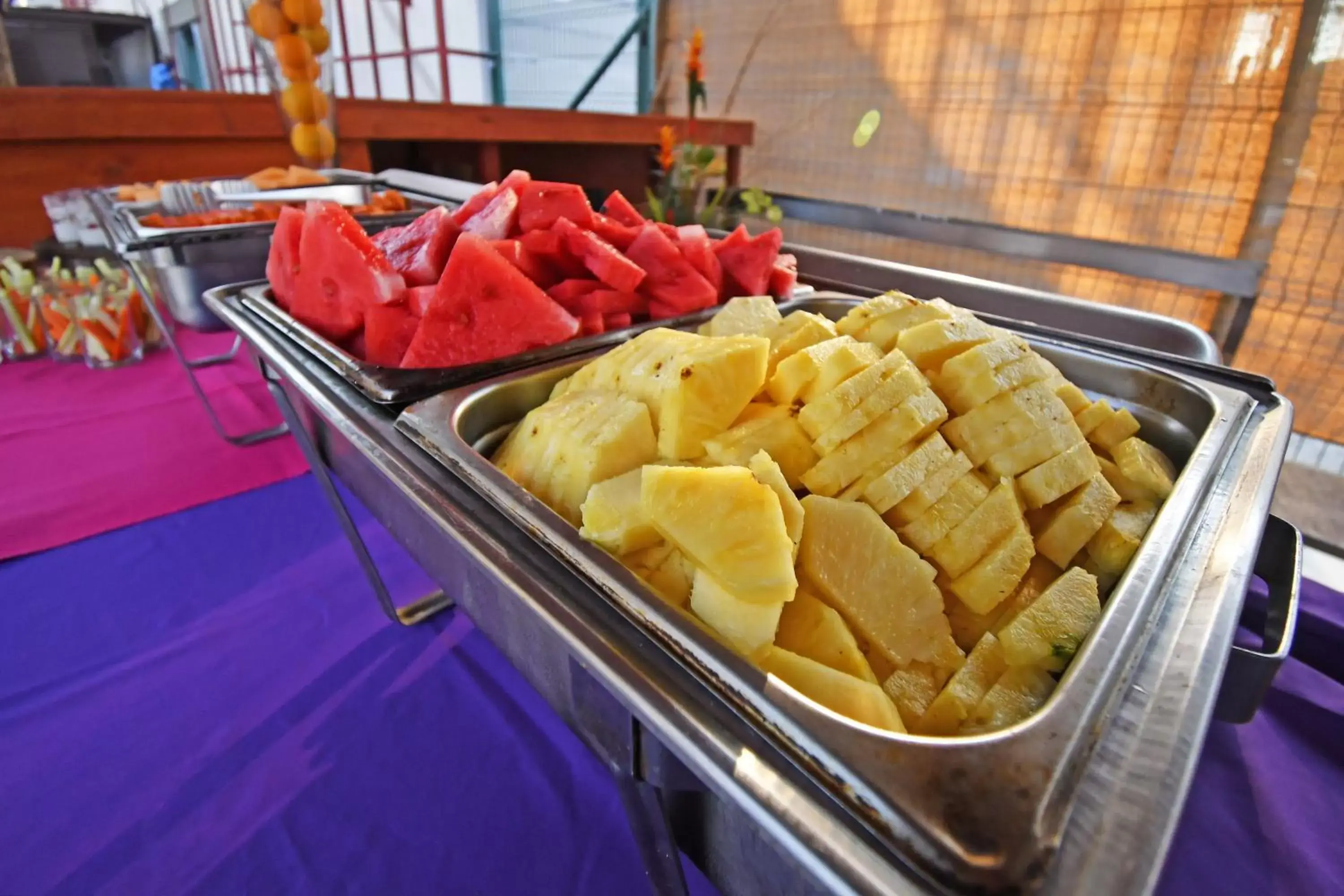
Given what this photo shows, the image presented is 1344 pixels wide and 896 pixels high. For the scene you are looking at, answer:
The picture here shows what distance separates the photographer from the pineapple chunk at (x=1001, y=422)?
0.69m

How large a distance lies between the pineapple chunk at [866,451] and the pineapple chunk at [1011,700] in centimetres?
22

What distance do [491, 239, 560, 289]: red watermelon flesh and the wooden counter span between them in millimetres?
2132

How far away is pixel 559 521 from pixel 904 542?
33 cm

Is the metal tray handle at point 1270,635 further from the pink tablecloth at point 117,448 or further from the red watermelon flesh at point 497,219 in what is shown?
the pink tablecloth at point 117,448

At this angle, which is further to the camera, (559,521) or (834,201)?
(834,201)

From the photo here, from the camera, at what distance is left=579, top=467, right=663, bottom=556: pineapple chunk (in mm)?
580

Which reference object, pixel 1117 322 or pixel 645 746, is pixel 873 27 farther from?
pixel 645 746

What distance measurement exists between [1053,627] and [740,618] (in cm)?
26

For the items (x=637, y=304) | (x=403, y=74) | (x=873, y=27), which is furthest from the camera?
(x=403, y=74)

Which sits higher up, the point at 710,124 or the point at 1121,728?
the point at 710,124

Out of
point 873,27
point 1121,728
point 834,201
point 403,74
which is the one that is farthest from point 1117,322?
point 403,74

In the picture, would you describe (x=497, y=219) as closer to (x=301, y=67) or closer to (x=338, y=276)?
(x=338, y=276)

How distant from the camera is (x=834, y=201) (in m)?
4.03

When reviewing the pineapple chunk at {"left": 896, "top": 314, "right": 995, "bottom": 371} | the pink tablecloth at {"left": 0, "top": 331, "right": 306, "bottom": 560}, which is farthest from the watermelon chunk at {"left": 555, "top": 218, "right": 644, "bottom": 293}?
the pink tablecloth at {"left": 0, "top": 331, "right": 306, "bottom": 560}
